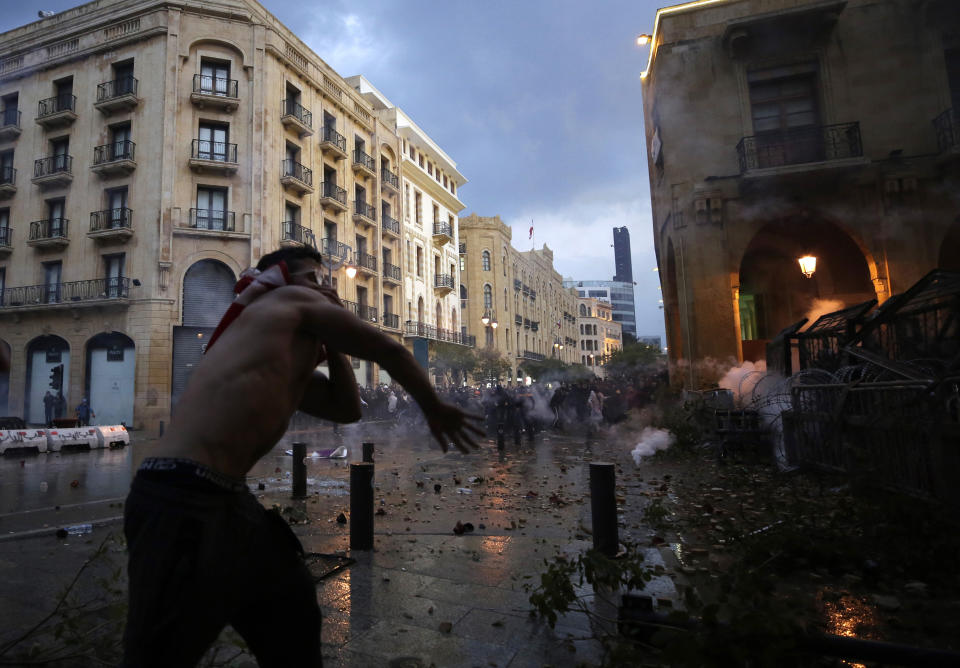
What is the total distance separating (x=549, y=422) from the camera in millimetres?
19250

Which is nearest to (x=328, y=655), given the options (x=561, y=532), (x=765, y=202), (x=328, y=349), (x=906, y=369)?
(x=328, y=349)

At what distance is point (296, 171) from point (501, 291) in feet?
95.2

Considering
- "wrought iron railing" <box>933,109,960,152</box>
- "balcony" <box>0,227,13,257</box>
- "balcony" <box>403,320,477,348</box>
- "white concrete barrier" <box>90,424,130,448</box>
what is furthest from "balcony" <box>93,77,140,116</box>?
"wrought iron railing" <box>933,109,960,152</box>

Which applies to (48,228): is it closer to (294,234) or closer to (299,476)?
Answer: (294,234)

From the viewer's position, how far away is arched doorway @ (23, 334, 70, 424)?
22.3 meters

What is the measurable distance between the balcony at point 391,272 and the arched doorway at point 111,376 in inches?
564

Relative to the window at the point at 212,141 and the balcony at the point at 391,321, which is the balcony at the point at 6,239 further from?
the balcony at the point at 391,321

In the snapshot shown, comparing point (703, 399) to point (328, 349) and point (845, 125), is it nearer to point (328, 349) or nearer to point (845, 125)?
point (845, 125)

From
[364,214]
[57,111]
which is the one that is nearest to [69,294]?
[57,111]

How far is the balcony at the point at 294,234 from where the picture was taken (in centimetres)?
2458

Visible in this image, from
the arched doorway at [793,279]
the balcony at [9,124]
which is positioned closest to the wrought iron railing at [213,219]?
the balcony at [9,124]

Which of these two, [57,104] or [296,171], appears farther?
[296,171]

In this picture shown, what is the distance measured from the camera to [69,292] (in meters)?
22.5

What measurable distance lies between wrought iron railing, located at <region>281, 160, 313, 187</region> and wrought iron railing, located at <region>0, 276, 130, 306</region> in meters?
8.41
